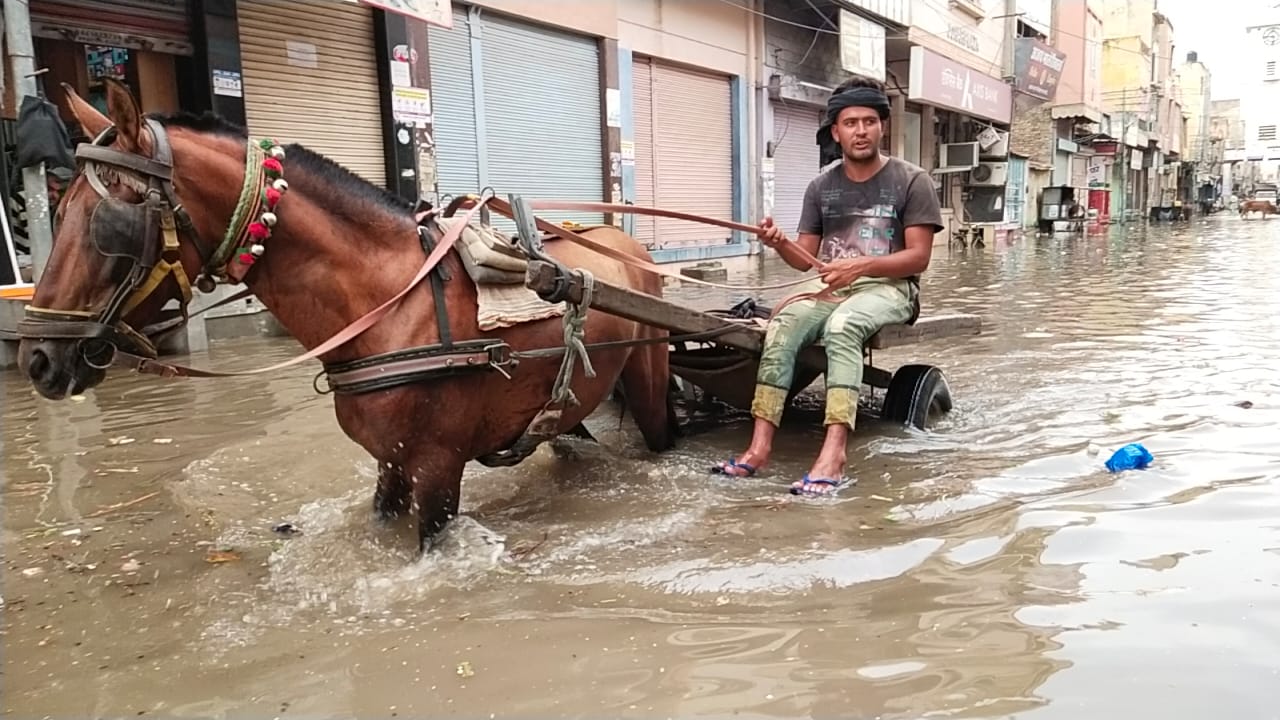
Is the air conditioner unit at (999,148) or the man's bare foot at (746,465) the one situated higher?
the air conditioner unit at (999,148)

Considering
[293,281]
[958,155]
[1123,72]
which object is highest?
[1123,72]

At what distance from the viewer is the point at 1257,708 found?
76.5 inches

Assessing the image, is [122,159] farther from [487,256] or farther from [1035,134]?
[1035,134]

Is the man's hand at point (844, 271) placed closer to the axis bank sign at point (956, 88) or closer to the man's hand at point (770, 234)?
the man's hand at point (770, 234)

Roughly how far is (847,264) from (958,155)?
2384cm

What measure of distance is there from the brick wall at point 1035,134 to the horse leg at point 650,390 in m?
34.5

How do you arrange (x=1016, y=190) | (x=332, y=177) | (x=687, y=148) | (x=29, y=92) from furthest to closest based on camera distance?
(x=1016, y=190)
(x=687, y=148)
(x=29, y=92)
(x=332, y=177)

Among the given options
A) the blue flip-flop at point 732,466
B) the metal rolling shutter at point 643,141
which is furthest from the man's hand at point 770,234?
the metal rolling shutter at point 643,141

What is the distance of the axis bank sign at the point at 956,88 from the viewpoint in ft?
62.6

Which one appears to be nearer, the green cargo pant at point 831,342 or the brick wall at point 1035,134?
the green cargo pant at point 831,342

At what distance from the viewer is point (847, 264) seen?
378 centimetres

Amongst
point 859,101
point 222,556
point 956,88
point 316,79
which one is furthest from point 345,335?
point 956,88

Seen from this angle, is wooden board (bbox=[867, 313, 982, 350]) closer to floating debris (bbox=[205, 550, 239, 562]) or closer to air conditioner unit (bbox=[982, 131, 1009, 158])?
floating debris (bbox=[205, 550, 239, 562])

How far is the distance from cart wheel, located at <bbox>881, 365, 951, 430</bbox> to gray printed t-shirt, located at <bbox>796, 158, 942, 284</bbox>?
2.23ft
